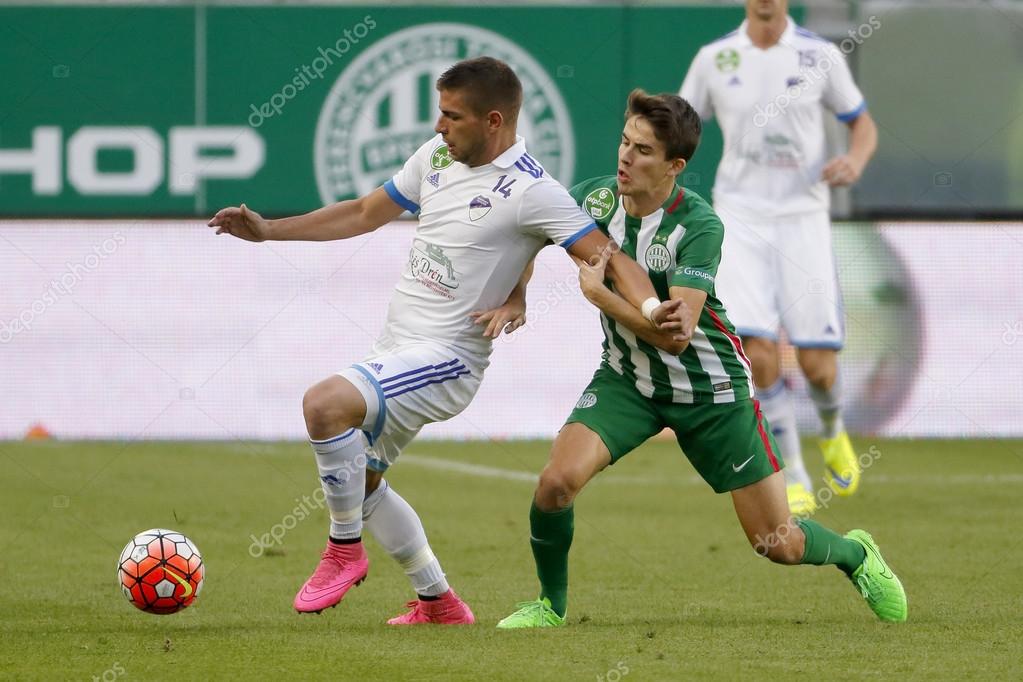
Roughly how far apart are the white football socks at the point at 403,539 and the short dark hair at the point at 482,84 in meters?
1.40

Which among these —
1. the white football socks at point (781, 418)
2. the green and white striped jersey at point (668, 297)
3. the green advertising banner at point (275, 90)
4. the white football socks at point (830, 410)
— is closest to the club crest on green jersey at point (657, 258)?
the green and white striped jersey at point (668, 297)

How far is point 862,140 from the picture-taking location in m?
9.55

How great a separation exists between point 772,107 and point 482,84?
3.89 m

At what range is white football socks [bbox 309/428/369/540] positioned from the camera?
5762mm

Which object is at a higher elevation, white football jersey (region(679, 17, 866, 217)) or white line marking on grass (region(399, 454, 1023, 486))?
white football jersey (region(679, 17, 866, 217))

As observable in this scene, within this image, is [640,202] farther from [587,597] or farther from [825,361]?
[825,361]

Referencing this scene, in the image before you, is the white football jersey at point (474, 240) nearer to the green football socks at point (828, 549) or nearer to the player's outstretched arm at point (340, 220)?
the player's outstretched arm at point (340, 220)

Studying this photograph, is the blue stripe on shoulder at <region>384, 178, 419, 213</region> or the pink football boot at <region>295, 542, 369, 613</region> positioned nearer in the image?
the pink football boot at <region>295, 542, 369, 613</region>

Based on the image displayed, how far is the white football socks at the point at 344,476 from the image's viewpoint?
576 centimetres

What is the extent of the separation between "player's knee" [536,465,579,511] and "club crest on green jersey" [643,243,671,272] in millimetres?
776

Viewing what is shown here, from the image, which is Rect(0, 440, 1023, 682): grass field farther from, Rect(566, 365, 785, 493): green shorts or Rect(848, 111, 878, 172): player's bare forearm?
Rect(848, 111, 878, 172): player's bare forearm

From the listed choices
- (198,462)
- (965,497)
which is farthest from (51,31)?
(965,497)

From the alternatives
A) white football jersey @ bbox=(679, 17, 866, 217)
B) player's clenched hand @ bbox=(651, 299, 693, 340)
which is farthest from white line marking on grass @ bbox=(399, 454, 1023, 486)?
player's clenched hand @ bbox=(651, 299, 693, 340)

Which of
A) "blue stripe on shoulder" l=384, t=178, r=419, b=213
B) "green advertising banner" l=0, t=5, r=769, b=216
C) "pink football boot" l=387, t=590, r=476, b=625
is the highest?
"blue stripe on shoulder" l=384, t=178, r=419, b=213
